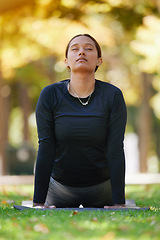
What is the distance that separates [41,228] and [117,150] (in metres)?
1.56

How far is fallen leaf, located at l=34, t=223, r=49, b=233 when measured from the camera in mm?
3048

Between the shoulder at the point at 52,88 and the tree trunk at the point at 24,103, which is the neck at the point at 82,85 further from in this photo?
the tree trunk at the point at 24,103

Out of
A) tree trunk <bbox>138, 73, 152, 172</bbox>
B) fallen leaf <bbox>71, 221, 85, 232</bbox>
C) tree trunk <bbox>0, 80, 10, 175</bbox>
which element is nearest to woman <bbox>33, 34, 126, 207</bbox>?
fallen leaf <bbox>71, 221, 85, 232</bbox>

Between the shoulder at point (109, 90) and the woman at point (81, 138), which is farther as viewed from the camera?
the shoulder at point (109, 90)

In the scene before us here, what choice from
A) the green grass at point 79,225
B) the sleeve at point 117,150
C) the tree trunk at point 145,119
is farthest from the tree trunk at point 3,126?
the green grass at point 79,225

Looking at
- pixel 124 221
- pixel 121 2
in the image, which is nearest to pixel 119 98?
pixel 124 221

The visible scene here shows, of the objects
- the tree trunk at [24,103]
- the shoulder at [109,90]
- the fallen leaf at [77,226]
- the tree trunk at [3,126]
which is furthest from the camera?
the tree trunk at [24,103]

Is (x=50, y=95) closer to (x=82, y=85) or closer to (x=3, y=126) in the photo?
(x=82, y=85)

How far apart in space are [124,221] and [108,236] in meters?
0.57

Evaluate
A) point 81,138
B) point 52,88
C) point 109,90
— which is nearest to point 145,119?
point 109,90

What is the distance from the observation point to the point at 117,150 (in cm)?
438

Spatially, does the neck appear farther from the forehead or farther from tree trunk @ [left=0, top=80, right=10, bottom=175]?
tree trunk @ [left=0, top=80, right=10, bottom=175]

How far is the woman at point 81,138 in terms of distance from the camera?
4391 mm

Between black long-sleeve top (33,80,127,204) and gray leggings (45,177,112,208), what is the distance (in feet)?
0.49
